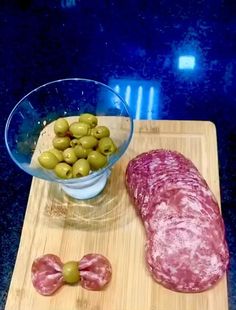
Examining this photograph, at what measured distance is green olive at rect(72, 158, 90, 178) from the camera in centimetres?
113

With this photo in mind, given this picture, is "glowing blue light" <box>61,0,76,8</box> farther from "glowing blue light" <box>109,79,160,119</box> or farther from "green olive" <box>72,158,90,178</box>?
"green olive" <box>72,158,90,178</box>

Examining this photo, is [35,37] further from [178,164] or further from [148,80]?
[178,164]

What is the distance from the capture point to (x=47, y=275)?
112cm

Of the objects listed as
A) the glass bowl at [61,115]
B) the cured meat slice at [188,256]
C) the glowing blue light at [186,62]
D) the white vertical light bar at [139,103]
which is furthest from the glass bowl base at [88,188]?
the glowing blue light at [186,62]

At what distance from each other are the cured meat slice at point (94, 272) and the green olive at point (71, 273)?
1cm

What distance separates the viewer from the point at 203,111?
167cm

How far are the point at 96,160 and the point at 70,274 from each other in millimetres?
255

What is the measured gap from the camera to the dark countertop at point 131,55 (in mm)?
1634

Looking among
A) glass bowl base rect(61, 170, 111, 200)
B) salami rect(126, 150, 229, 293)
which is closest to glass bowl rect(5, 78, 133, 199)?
glass bowl base rect(61, 170, 111, 200)

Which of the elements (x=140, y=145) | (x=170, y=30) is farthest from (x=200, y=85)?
(x=140, y=145)

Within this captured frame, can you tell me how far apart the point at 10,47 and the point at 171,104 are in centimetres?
67

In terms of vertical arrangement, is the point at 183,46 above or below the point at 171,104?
above

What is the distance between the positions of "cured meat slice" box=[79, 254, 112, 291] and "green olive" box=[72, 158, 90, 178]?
7.3 inches

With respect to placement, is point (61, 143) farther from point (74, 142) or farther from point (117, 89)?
point (117, 89)
